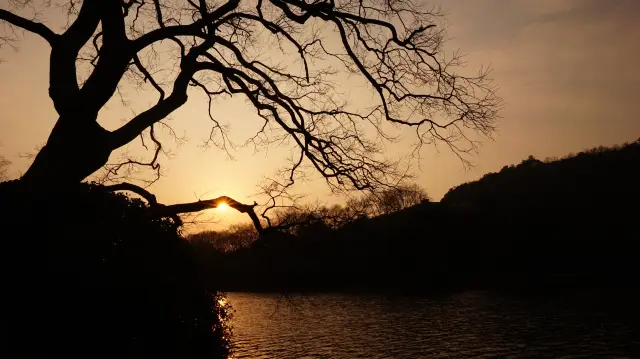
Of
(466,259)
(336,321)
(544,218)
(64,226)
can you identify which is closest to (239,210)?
(64,226)

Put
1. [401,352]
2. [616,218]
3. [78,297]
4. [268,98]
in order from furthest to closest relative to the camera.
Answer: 1. [616,218]
2. [401,352]
3. [268,98]
4. [78,297]

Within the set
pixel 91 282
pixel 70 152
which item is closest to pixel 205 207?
pixel 70 152

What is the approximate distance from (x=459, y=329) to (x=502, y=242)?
37994mm

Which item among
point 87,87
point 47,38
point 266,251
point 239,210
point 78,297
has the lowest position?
point 78,297

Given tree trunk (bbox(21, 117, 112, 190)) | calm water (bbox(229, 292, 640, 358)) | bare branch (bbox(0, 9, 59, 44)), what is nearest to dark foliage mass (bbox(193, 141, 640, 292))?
calm water (bbox(229, 292, 640, 358))

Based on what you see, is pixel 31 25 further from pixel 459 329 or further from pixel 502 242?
pixel 502 242

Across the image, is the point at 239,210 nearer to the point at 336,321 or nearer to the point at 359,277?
the point at 336,321

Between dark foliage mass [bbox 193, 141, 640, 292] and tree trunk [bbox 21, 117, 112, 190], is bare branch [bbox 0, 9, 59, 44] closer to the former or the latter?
tree trunk [bbox 21, 117, 112, 190]

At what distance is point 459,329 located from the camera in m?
24.4

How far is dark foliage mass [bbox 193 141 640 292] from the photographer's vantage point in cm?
5278

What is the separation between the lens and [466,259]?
58.9 meters

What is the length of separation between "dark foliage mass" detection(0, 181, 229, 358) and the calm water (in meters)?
7.29

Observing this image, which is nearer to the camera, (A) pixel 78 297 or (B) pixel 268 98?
(A) pixel 78 297

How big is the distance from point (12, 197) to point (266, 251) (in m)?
3.81
